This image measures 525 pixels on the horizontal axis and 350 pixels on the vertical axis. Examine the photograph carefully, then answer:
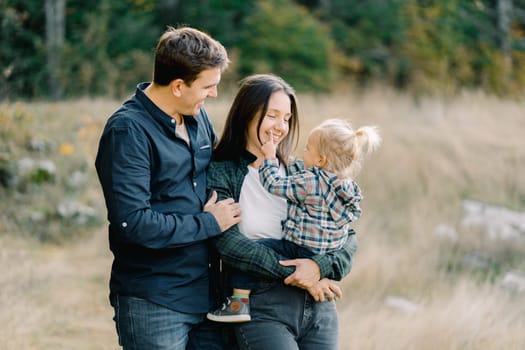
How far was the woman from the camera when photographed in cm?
265

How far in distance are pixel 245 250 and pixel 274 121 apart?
1.75ft

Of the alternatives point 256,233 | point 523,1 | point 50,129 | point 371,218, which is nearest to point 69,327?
point 256,233

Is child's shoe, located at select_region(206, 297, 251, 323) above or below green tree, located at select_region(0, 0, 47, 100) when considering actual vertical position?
A: above

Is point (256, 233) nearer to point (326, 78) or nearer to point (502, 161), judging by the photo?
point (502, 161)

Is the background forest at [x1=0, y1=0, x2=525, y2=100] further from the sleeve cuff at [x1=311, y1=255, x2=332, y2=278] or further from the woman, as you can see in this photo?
the sleeve cuff at [x1=311, y1=255, x2=332, y2=278]

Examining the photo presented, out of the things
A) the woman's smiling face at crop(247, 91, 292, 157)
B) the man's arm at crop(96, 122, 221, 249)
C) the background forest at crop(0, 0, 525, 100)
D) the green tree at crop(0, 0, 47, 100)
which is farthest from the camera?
the background forest at crop(0, 0, 525, 100)

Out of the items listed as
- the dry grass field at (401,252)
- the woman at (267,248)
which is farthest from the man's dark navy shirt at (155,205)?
the dry grass field at (401,252)

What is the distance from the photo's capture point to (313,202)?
8.78 feet

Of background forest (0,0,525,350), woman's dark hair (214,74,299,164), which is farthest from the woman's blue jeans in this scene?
background forest (0,0,525,350)

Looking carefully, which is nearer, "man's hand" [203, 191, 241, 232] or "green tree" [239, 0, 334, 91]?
"man's hand" [203, 191, 241, 232]

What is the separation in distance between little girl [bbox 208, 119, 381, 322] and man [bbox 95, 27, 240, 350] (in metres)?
0.17

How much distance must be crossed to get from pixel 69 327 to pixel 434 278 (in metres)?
2.84

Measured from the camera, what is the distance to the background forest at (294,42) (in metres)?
17.9

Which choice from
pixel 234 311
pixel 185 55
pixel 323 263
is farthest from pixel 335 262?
pixel 185 55
